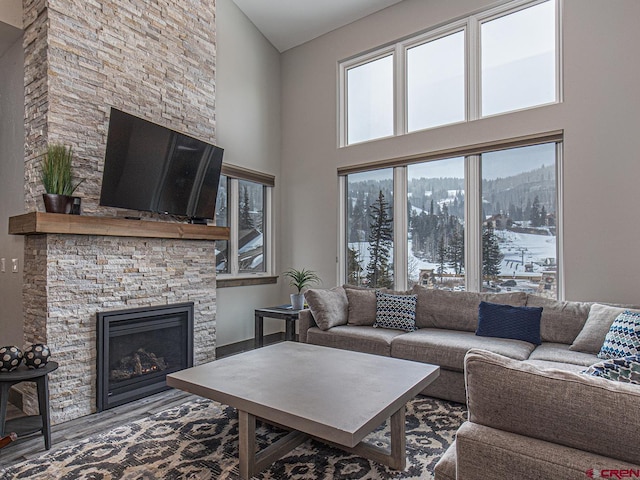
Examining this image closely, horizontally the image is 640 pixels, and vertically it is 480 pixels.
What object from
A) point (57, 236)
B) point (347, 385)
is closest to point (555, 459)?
point (347, 385)

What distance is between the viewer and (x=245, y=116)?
17.1 ft

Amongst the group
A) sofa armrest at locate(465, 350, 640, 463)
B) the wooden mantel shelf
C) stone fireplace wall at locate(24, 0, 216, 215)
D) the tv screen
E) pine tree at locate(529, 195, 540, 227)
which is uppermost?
stone fireplace wall at locate(24, 0, 216, 215)

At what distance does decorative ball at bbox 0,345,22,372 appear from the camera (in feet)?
7.93

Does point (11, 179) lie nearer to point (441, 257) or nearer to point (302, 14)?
point (302, 14)

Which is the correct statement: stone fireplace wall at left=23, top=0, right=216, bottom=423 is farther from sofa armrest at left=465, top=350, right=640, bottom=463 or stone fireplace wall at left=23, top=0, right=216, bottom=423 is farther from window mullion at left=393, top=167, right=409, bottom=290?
sofa armrest at left=465, top=350, right=640, bottom=463

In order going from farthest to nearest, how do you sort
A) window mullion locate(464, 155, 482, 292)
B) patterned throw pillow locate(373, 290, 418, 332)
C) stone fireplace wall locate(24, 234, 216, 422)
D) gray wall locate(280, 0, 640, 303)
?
1. window mullion locate(464, 155, 482, 292)
2. patterned throw pillow locate(373, 290, 418, 332)
3. gray wall locate(280, 0, 640, 303)
4. stone fireplace wall locate(24, 234, 216, 422)

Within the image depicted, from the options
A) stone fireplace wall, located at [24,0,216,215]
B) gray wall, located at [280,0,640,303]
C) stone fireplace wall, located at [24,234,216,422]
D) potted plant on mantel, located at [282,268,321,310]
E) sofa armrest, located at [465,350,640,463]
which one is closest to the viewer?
sofa armrest, located at [465,350,640,463]

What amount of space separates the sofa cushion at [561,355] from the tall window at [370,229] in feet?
6.52

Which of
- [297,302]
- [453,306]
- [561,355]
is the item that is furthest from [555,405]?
[297,302]

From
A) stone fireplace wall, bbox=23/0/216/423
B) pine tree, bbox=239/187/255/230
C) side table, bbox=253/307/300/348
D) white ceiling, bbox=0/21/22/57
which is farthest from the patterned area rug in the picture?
white ceiling, bbox=0/21/22/57

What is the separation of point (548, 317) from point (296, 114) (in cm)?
415

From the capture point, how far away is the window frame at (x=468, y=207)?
376cm

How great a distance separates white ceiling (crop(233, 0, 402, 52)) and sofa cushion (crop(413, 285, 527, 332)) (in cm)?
357

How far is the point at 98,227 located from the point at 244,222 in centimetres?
233
